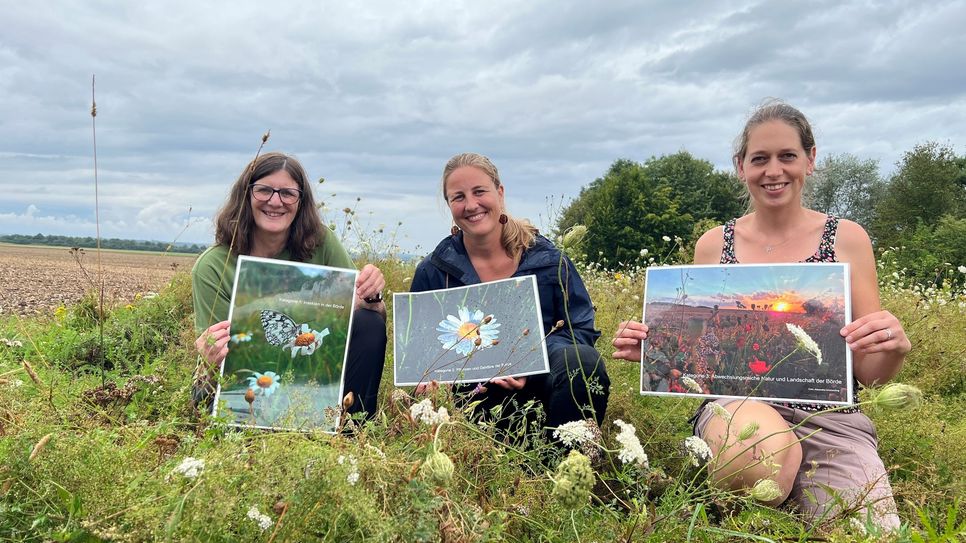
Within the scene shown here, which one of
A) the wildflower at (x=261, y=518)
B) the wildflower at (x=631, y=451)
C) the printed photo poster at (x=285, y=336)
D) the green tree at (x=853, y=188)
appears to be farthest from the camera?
the green tree at (x=853, y=188)

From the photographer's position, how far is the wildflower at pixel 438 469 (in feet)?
4.57

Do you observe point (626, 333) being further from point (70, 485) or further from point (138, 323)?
point (138, 323)

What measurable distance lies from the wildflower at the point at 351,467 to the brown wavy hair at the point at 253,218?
7.14 ft

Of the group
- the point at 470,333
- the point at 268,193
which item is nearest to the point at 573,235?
the point at 470,333

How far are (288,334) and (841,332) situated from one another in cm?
221

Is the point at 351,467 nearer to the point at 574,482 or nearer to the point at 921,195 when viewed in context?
the point at 574,482

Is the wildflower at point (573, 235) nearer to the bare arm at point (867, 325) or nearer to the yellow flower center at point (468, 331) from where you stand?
the yellow flower center at point (468, 331)

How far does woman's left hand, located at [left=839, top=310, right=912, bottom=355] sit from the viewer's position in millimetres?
2426

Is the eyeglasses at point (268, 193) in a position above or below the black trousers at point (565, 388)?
above

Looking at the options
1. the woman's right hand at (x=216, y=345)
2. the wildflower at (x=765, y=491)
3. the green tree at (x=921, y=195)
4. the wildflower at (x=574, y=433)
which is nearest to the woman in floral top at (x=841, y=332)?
the wildflower at (x=765, y=491)

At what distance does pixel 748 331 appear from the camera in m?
2.64

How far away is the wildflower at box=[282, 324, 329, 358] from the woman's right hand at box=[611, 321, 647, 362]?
4.19ft

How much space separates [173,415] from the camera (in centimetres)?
219

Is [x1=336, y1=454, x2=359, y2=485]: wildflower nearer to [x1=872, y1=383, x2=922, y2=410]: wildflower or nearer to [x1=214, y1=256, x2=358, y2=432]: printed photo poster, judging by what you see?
[x1=214, y1=256, x2=358, y2=432]: printed photo poster
